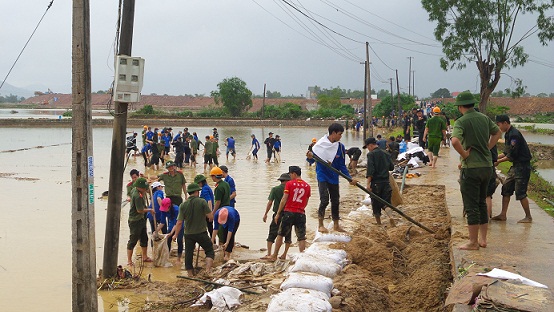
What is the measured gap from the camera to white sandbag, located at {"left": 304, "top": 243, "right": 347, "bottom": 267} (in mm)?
7836

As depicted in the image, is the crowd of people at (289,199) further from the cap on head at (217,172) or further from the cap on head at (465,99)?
the cap on head at (465,99)

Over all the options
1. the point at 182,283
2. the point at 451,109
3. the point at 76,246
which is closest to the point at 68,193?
the point at 182,283

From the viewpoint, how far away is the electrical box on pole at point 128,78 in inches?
344

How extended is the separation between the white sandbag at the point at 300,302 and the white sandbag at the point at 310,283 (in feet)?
0.74

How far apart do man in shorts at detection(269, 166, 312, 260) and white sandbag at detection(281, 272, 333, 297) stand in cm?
222

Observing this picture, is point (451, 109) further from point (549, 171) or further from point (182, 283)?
point (182, 283)

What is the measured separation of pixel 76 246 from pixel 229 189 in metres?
3.33

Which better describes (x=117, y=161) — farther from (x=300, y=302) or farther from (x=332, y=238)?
(x=300, y=302)

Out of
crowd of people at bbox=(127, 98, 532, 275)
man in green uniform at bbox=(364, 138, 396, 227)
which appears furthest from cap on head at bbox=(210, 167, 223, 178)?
man in green uniform at bbox=(364, 138, 396, 227)

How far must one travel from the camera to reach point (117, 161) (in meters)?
9.18

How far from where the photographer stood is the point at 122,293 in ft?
29.1

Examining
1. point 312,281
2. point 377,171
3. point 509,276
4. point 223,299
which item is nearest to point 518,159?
point 377,171

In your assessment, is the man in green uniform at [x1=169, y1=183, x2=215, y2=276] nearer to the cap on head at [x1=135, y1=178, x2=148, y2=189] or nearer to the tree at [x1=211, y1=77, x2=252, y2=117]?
the cap on head at [x1=135, y1=178, x2=148, y2=189]

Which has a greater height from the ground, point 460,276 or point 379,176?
point 379,176
